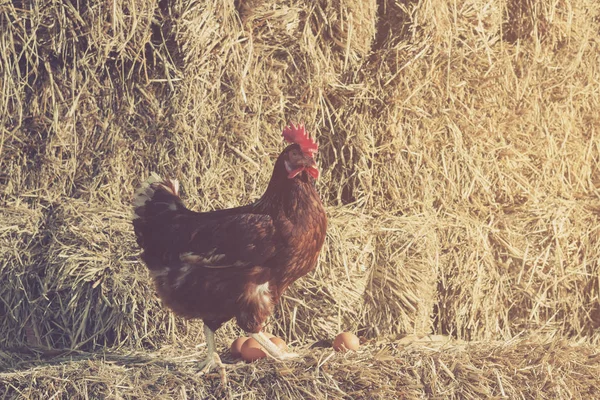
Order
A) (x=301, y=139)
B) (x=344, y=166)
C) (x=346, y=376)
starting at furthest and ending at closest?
(x=344, y=166)
(x=301, y=139)
(x=346, y=376)

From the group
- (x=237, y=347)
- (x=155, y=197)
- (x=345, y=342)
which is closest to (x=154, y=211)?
(x=155, y=197)

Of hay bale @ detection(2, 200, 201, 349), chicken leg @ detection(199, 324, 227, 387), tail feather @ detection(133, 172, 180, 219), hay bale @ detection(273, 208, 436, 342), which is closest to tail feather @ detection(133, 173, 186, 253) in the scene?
tail feather @ detection(133, 172, 180, 219)

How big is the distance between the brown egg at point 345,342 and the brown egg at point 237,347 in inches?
15.6

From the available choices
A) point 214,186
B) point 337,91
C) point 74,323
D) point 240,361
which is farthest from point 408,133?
point 74,323

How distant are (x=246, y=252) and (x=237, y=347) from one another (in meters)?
0.52

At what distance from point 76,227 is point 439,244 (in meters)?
1.79

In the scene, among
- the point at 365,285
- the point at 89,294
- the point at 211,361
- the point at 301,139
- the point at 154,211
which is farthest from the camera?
the point at 365,285

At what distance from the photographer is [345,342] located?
394 centimetres

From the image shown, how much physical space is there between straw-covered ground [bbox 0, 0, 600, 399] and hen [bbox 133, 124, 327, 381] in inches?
10.0

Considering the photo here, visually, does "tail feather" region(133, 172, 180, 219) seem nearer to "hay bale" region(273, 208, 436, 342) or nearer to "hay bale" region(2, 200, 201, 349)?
"hay bale" region(2, 200, 201, 349)

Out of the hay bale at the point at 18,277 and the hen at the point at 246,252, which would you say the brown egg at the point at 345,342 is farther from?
the hay bale at the point at 18,277

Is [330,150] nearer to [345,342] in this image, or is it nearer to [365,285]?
[365,285]

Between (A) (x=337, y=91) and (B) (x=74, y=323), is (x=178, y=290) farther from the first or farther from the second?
(A) (x=337, y=91)

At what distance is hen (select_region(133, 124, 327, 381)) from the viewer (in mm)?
3631
